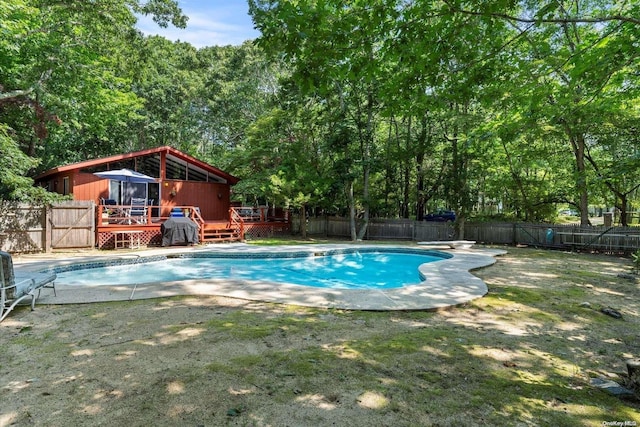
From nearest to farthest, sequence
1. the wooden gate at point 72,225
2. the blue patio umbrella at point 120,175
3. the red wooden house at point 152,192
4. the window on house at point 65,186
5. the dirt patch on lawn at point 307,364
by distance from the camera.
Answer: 1. the dirt patch on lawn at point 307,364
2. the wooden gate at point 72,225
3. the red wooden house at point 152,192
4. the blue patio umbrella at point 120,175
5. the window on house at point 65,186

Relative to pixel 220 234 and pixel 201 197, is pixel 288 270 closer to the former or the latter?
pixel 220 234

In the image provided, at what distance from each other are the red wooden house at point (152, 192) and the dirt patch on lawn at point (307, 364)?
8.77 metres

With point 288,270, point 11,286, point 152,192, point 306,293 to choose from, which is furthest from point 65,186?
point 306,293

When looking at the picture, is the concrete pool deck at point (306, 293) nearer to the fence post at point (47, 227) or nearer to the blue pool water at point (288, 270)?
the blue pool water at point (288, 270)

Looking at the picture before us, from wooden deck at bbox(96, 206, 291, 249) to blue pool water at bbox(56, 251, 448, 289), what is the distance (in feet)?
10.4

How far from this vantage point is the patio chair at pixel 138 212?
1314 centimetres

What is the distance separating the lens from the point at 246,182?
57.0 ft

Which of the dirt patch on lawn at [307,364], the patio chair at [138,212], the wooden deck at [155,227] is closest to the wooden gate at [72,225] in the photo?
the wooden deck at [155,227]

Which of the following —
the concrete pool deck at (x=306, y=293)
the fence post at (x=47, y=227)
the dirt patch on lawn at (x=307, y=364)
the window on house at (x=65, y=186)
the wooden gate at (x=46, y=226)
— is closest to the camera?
the dirt patch on lawn at (x=307, y=364)

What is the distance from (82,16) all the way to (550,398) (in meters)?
15.5

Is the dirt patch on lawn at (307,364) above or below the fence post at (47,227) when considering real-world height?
below

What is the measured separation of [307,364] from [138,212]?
45.0 ft

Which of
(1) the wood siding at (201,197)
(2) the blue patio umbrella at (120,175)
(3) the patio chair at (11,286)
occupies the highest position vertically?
(2) the blue patio umbrella at (120,175)

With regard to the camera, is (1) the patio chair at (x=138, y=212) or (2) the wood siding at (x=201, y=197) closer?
(1) the patio chair at (x=138, y=212)
